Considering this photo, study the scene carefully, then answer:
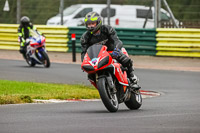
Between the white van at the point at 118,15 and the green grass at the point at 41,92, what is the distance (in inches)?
383

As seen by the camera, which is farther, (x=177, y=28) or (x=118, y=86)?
Answer: (x=177, y=28)

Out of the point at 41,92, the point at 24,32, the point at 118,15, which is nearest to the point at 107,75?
the point at 41,92

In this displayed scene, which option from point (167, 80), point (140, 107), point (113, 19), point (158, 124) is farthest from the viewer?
point (113, 19)

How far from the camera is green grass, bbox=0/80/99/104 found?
1185cm

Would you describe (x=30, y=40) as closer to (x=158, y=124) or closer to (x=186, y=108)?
(x=186, y=108)

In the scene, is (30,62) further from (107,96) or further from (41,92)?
(107,96)

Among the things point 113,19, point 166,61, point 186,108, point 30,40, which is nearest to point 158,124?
point 186,108

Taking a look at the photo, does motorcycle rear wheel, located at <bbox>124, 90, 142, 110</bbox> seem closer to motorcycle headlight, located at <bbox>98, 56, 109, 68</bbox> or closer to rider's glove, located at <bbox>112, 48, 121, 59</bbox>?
rider's glove, located at <bbox>112, 48, 121, 59</bbox>

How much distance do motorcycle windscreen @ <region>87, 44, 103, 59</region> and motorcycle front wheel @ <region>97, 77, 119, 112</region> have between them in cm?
44

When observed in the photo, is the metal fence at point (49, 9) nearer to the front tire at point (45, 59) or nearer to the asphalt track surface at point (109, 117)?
the front tire at point (45, 59)

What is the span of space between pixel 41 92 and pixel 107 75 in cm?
397

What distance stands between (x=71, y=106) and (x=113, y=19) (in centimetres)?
1569

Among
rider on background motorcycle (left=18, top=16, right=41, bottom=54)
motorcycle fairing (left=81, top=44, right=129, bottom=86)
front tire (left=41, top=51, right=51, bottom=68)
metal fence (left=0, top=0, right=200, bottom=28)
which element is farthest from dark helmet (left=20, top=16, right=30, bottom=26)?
motorcycle fairing (left=81, top=44, right=129, bottom=86)

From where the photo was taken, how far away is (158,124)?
7863 mm
